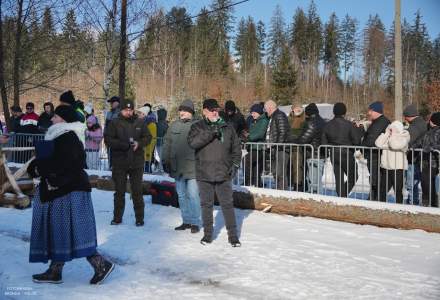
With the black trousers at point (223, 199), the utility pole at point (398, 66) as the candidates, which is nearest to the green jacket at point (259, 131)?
the black trousers at point (223, 199)

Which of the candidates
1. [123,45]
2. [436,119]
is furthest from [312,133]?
[123,45]

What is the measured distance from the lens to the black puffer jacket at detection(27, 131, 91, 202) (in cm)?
490

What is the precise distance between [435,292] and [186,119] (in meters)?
4.07

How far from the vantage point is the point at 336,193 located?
9.11 meters

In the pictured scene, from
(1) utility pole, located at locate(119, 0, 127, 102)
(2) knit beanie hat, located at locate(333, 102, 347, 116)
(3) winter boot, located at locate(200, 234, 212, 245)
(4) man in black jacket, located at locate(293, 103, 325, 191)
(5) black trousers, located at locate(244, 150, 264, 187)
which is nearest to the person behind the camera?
(3) winter boot, located at locate(200, 234, 212, 245)

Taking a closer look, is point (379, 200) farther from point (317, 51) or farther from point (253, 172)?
point (317, 51)

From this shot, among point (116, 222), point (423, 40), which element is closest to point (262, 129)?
point (116, 222)

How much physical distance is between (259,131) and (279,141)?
0.51 meters

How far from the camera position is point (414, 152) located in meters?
8.11

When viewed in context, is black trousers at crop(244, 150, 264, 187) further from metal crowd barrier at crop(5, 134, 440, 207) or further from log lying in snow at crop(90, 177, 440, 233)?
log lying in snow at crop(90, 177, 440, 233)

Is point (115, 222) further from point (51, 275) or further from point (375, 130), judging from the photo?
point (375, 130)

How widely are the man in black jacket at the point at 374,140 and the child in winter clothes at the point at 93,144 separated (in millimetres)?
7133

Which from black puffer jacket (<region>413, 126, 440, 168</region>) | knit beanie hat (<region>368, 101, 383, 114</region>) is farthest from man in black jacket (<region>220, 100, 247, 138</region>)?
black puffer jacket (<region>413, 126, 440, 168</region>)

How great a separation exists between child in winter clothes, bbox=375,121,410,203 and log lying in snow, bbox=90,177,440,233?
516 mm
